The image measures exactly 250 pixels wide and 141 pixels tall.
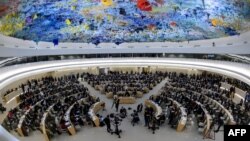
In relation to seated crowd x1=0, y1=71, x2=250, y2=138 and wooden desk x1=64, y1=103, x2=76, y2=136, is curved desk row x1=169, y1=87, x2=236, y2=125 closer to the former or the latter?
seated crowd x1=0, y1=71, x2=250, y2=138

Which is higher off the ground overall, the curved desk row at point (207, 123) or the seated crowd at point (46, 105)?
the seated crowd at point (46, 105)

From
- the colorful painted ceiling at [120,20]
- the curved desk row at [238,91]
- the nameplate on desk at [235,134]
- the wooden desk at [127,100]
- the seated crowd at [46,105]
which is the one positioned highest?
the colorful painted ceiling at [120,20]

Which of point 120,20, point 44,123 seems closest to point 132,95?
point 44,123

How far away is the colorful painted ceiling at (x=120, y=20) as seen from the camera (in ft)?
85.6

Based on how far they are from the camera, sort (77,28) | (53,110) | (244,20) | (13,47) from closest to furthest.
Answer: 1. (53,110)
2. (244,20)
3. (13,47)
4. (77,28)

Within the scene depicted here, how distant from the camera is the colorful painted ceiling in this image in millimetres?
26094

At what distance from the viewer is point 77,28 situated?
3041cm

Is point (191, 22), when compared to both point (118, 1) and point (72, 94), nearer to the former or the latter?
point (118, 1)

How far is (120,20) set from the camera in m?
30.3

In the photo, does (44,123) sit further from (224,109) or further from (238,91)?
(238,91)

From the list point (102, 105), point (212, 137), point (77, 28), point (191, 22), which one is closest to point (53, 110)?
point (102, 105)

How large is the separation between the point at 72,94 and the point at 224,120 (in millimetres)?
10426

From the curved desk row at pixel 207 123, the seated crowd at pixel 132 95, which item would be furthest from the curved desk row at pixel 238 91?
the curved desk row at pixel 207 123

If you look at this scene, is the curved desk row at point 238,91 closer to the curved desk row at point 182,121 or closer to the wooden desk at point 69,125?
the curved desk row at point 182,121
